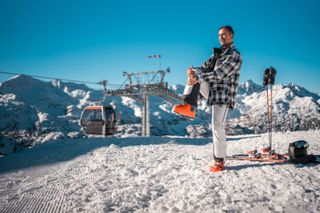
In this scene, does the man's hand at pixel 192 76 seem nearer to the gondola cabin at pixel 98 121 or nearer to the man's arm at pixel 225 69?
the man's arm at pixel 225 69

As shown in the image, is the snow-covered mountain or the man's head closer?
the man's head

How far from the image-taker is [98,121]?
50.5 ft

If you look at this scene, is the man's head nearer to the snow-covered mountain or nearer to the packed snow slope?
the packed snow slope

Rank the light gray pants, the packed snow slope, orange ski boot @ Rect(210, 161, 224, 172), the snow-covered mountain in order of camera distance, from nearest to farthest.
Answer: the packed snow slope → orange ski boot @ Rect(210, 161, 224, 172) → the light gray pants → the snow-covered mountain

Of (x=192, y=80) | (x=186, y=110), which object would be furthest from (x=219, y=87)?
(x=186, y=110)

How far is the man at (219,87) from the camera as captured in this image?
3.06 meters

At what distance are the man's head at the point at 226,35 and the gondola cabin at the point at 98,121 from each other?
1288 cm

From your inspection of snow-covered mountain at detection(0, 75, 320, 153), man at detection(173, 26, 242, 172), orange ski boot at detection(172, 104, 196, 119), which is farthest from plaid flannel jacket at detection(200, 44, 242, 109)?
snow-covered mountain at detection(0, 75, 320, 153)

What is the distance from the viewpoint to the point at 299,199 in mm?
1933

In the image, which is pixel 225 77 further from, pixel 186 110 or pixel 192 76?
pixel 186 110

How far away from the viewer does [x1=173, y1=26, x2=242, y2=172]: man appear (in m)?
3.06

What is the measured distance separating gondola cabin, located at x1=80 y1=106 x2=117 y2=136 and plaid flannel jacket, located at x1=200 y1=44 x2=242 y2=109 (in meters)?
12.9

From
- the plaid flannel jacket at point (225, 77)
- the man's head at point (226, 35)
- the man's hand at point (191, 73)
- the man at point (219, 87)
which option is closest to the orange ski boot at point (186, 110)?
the man at point (219, 87)

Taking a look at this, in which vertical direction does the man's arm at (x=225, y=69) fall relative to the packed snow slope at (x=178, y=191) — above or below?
above
